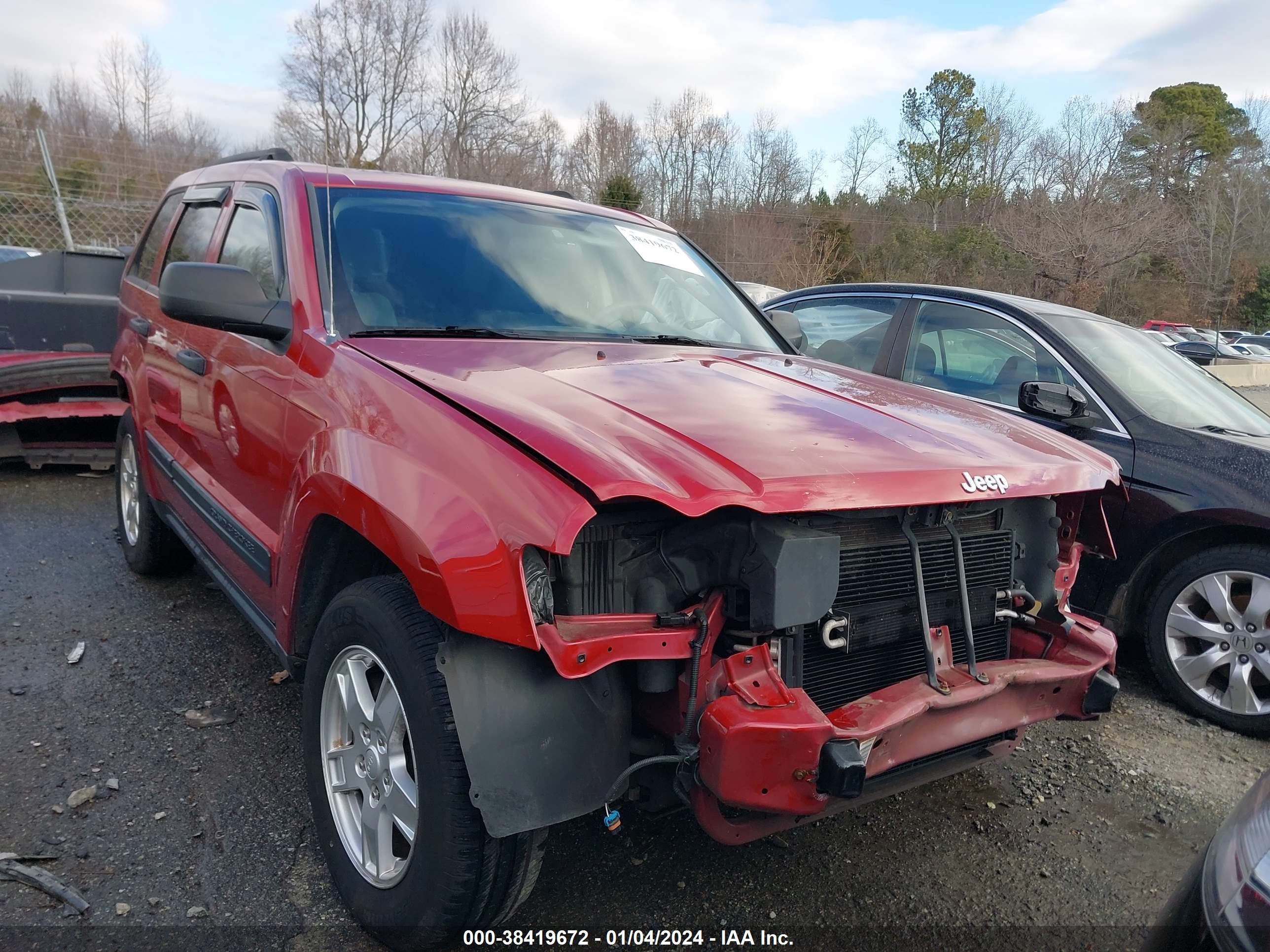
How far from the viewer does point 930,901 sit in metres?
2.48

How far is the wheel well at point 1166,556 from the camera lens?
12.1 ft

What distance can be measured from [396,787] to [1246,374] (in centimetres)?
2180

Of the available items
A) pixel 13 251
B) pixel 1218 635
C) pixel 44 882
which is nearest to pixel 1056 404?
pixel 1218 635

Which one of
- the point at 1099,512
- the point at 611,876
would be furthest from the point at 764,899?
the point at 1099,512

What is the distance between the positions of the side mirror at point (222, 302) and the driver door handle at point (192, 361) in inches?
23.2

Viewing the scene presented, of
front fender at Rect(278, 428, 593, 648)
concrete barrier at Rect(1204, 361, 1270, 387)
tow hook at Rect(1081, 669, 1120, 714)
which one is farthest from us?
concrete barrier at Rect(1204, 361, 1270, 387)

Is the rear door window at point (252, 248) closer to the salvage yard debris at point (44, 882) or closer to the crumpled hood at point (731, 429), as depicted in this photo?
the crumpled hood at point (731, 429)

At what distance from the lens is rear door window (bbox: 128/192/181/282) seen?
4410 mm

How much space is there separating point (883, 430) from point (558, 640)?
40.5 inches

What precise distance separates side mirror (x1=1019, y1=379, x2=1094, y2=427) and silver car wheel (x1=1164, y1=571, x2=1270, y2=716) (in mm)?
839

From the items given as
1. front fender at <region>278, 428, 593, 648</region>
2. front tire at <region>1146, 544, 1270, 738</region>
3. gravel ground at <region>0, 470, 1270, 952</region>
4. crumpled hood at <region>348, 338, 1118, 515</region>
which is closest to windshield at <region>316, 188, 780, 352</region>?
crumpled hood at <region>348, 338, 1118, 515</region>

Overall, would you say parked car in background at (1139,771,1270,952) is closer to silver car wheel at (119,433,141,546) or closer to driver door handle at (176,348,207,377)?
driver door handle at (176,348,207,377)

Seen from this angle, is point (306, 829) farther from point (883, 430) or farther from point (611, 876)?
point (883, 430)

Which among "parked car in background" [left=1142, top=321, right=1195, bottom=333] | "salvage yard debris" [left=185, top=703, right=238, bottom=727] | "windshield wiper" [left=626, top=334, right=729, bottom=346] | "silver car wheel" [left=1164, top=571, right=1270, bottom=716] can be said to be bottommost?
"salvage yard debris" [left=185, top=703, right=238, bottom=727]
